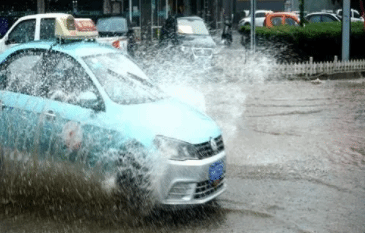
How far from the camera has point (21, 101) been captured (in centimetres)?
636

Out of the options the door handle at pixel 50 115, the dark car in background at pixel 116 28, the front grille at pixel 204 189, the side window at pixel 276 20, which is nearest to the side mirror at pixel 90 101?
the door handle at pixel 50 115

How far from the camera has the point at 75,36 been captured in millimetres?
6871

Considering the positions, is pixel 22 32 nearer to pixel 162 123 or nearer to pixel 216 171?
pixel 162 123

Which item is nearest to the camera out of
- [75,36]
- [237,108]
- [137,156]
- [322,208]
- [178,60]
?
[137,156]

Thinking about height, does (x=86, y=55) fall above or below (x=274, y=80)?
above

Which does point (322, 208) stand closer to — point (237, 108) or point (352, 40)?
point (237, 108)

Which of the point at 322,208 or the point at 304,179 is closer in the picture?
the point at 322,208

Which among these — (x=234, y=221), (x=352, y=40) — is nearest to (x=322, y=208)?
(x=234, y=221)

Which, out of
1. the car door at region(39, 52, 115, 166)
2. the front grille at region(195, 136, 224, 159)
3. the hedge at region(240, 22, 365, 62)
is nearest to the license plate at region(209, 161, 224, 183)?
the front grille at region(195, 136, 224, 159)

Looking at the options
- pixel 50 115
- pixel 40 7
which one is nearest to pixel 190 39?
pixel 40 7

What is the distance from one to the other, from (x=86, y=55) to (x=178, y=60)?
14121mm

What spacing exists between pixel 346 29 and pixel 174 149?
15.5 m

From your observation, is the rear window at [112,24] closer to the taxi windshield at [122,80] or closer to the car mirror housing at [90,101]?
the taxi windshield at [122,80]

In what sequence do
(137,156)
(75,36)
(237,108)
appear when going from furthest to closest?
(237,108), (75,36), (137,156)
